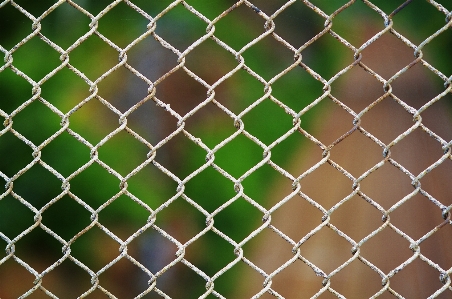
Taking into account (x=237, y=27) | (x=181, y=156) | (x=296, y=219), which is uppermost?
(x=237, y=27)

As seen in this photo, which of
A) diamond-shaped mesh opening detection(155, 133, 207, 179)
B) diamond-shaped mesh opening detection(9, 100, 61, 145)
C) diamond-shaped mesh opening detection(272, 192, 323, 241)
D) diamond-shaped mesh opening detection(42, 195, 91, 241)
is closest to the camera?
diamond-shaped mesh opening detection(9, 100, 61, 145)

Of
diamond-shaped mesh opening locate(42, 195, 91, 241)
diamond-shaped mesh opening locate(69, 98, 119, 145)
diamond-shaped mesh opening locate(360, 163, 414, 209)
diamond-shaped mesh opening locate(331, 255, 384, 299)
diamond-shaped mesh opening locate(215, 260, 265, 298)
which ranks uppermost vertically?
diamond-shaped mesh opening locate(69, 98, 119, 145)

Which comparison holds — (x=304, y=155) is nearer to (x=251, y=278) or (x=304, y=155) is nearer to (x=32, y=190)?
(x=251, y=278)

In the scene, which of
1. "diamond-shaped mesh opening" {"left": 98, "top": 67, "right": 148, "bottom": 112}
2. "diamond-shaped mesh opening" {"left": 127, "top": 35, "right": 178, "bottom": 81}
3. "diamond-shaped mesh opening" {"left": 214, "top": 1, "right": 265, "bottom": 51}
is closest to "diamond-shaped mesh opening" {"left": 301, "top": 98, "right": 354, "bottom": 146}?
"diamond-shaped mesh opening" {"left": 214, "top": 1, "right": 265, "bottom": 51}

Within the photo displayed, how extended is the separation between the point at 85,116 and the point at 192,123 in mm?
587

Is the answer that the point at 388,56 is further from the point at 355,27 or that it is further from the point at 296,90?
the point at 296,90

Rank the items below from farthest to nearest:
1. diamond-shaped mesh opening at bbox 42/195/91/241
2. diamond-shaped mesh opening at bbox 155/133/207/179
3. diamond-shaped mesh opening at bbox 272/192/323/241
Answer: diamond-shaped mesh opening at bbox 272/192/323/241, diamond-shaped mesh opening at bbox 155/133/207/179, diamond-shaped mesh opening at bbox 42/195/91/241

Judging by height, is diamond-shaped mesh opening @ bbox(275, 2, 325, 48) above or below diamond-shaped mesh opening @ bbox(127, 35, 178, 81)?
above

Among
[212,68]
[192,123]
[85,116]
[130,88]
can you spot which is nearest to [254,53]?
[212,68]

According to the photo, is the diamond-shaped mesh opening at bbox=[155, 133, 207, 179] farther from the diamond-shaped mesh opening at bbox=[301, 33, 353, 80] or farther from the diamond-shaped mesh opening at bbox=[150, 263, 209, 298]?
the diamond-shaped mesh opening at bbox=[301, 33, 353, 80]

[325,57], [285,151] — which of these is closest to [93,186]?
Answer: [285,151]

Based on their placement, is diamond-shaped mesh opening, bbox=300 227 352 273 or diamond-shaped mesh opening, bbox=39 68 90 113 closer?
diamond-shaped mesh opening, bbox=39 68 90 113

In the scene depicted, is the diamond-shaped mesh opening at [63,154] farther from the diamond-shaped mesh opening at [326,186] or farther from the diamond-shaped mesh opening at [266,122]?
the diamond-shaped mesh opening at [326,186]

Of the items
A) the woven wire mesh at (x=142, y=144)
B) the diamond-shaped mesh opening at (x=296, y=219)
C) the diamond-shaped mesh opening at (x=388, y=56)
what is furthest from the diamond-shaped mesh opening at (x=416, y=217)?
the diamond-shaped mesh opening at (x=388, y=56)
